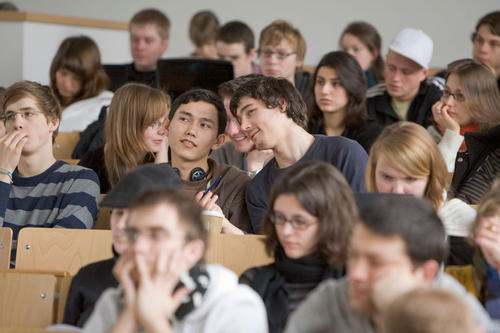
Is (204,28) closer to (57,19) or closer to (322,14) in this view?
(57,19)

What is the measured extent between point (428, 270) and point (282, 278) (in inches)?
22.4

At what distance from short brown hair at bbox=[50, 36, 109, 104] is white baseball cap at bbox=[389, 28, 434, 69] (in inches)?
75.5

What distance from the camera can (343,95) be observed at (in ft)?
13.6

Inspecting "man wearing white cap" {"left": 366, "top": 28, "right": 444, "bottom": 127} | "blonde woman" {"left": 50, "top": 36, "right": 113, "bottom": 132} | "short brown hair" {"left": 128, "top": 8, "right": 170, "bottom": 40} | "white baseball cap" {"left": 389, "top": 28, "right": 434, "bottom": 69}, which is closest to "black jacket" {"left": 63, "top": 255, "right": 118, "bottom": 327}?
"blonde woman" {"left": 50, "top": 36, "right": 113, "bottom": 132}

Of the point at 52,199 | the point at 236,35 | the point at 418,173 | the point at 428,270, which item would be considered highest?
the point at 236,35

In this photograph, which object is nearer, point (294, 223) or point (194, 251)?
point (194, 251)

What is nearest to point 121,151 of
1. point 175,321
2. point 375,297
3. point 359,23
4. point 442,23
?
point 175,321

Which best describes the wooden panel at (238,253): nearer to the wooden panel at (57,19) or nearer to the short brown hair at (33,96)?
the short brown hair at (33,96)

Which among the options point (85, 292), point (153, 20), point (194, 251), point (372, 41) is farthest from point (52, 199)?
point (372, 41)

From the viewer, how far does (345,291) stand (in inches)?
71.2

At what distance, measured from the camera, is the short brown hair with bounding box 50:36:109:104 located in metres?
4.83

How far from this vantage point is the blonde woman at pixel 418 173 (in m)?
2.55

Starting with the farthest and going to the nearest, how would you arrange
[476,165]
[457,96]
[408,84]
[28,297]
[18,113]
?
[408,84], [457,96], [476,165], [18,113], [28,297]

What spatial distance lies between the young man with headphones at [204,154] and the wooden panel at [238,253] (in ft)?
1.87
